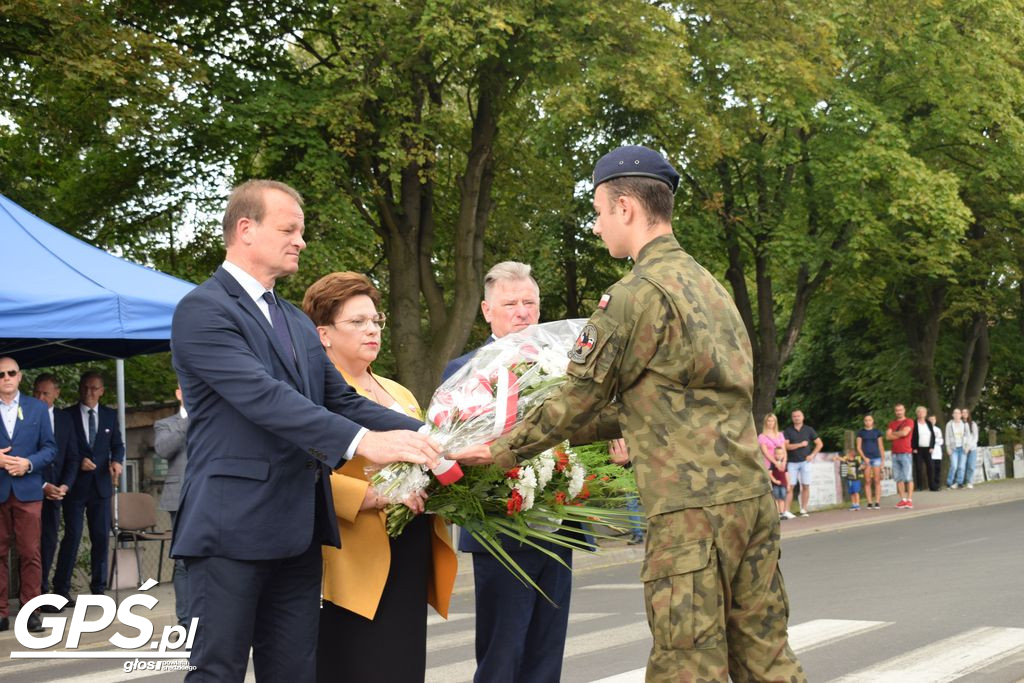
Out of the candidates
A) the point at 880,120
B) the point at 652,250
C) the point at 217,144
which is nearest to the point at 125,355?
the point at 217,144

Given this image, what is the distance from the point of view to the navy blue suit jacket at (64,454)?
1231 cm

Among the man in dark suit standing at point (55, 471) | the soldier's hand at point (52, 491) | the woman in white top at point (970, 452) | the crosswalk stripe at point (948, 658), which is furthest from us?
the woman in white top at point (970, 452)

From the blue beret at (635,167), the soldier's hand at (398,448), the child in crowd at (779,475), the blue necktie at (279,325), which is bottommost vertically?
the child in crowd at (779,475)

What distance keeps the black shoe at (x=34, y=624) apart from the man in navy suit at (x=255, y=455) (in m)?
7.48

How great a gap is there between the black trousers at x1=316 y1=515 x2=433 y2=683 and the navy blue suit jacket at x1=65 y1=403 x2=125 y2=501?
8568mm

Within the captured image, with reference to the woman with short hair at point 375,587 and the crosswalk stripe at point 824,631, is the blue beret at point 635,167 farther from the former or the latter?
the crosswalk stripe at point 824,631

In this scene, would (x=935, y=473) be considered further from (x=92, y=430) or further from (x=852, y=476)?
(x=92, y=430)

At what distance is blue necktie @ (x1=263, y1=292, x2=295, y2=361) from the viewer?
4355 millimetres

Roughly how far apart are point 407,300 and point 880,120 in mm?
12536

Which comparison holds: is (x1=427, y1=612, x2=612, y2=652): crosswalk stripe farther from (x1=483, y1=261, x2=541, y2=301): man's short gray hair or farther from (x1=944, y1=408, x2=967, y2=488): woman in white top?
(x1=944, y1=408, x2=967, y2=488): woman in white top

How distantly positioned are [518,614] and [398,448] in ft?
3.81

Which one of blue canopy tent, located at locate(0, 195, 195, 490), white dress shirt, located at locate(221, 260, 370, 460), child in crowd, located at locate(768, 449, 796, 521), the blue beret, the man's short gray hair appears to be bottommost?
child in crowd, located at locate(768, 449, 796, 521)

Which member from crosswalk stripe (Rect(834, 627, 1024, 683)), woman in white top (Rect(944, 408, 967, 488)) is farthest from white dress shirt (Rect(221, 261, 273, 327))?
woman in white top (Rect(944, 408, 967, 488))

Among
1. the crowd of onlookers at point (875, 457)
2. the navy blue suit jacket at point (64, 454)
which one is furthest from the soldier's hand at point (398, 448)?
the crowd of onlookers at point (875, 457)
